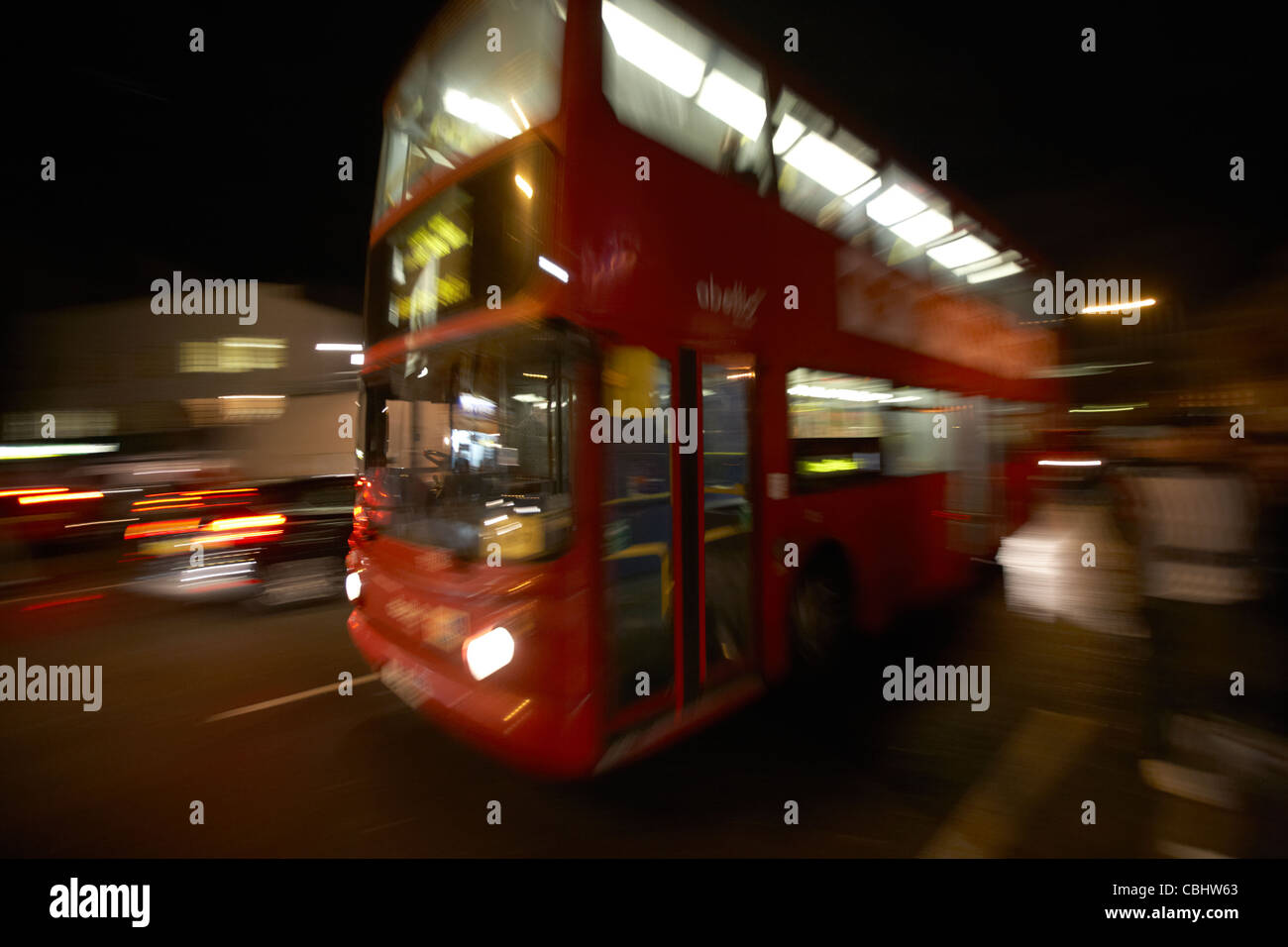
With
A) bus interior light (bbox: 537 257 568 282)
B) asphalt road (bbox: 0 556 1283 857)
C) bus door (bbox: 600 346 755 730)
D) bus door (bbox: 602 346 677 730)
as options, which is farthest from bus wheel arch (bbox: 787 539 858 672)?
bus interior light (bbox: 537 257 568 282)

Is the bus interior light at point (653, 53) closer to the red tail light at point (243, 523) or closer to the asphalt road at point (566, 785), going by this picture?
the asphalt road at point (566, 785)

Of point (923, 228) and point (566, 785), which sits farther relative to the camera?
point (923, 228)

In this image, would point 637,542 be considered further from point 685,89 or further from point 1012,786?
point 685,89

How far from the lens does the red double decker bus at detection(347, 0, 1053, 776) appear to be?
9.78 feet

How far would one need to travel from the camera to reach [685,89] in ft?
12.0

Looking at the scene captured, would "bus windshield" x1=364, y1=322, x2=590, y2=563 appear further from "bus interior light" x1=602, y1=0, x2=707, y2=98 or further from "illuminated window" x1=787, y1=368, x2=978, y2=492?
"illuminated window" x1=787, y1=368, x2=978, y2=492

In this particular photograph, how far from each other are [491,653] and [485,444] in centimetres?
108

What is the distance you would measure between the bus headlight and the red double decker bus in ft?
0.06

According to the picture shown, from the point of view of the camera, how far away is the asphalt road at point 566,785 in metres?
2.99

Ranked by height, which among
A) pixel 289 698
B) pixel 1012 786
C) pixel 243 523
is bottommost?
pixel 1012 786

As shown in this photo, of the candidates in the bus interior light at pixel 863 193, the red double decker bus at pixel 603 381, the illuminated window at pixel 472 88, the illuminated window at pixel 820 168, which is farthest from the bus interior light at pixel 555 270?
the bus interior light at pixel 863 193

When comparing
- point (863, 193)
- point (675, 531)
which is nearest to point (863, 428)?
point (863, 193)
